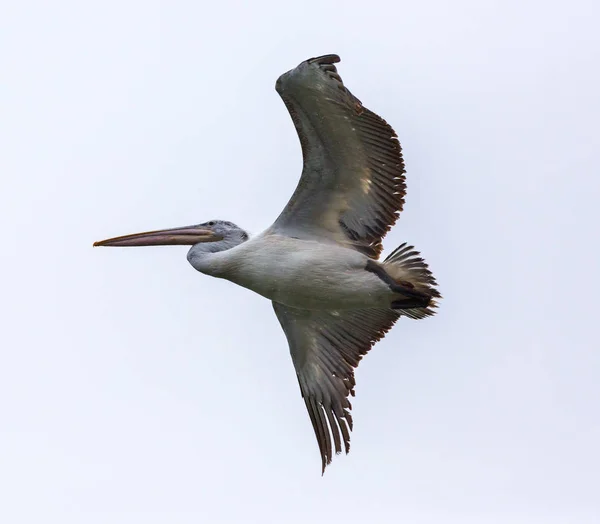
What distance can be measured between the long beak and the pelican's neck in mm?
146

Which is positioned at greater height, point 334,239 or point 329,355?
point 334,239

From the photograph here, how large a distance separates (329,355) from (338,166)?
1840mm

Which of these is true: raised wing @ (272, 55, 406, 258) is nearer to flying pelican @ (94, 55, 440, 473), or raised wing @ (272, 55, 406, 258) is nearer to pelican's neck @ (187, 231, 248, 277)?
flying pelican @ (94, 55, 440, 473)

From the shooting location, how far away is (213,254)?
1158cm

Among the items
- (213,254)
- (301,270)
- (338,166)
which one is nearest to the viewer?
(338,166)

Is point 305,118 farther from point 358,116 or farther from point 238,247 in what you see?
point 238,247

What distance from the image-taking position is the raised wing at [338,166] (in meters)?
10.6

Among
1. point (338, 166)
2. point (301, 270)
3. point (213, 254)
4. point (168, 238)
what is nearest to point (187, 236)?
point (168, 238)

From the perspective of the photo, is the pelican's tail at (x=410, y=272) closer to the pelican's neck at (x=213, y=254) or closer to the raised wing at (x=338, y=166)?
the raised wing at (x=338, y=166)

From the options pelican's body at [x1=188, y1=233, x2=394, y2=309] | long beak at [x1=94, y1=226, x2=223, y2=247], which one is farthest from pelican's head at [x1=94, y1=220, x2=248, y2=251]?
pelican's body at [x1=188, y1=233, x2=394, y2=309]

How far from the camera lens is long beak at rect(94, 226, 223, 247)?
11984 millimetres

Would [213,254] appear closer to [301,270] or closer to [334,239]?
[301,270]

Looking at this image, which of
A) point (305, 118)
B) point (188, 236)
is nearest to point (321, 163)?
point (305, 118)

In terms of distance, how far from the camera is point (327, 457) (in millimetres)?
12211
